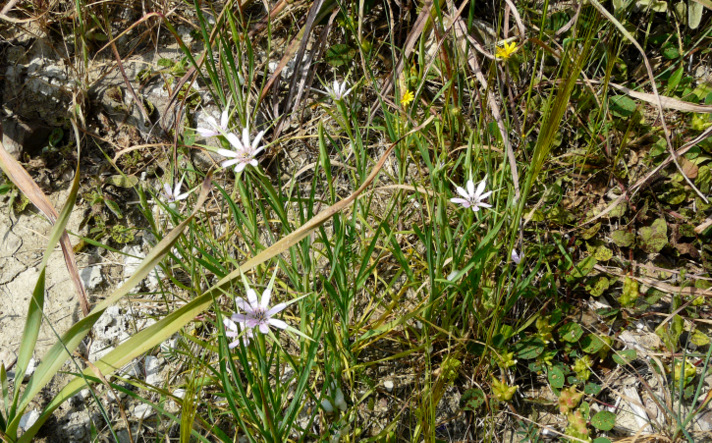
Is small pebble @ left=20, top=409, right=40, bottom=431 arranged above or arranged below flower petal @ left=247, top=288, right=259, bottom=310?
below

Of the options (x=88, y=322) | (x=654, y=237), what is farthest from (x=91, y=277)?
(x=654, y=237)

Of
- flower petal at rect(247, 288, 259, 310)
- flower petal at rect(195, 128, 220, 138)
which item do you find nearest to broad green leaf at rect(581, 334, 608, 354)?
flower petal at rect(247, 288, 259, 310)

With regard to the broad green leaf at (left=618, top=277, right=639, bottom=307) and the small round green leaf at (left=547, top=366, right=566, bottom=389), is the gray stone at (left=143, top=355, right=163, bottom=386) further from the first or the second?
the broad green leaf at (left=618, top=277, right=639, bottom=307)

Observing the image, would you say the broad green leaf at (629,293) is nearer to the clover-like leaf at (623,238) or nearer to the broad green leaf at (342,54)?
the clover-like leaf at (623,238)

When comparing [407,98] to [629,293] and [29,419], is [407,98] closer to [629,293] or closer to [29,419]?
[629,293]

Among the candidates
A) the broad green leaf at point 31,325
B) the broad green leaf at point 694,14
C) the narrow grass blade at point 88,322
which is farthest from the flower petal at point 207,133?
the broad green leaf at point 694,14

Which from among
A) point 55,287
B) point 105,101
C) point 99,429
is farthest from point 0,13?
point 99,429

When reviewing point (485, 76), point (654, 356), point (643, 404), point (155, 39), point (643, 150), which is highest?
point (155, 39)

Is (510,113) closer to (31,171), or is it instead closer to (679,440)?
(679,440)
